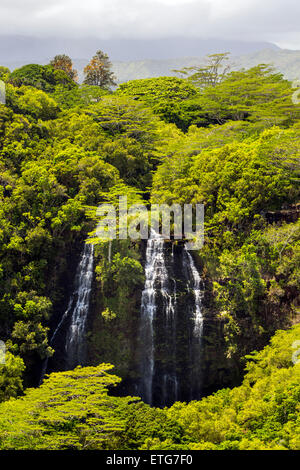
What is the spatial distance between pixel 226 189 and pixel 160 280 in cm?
720

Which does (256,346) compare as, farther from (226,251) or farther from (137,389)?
(137,389)

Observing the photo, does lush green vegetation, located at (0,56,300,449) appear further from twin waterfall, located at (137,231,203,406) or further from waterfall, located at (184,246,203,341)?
twin waterfall, located at (137,231,203,406)

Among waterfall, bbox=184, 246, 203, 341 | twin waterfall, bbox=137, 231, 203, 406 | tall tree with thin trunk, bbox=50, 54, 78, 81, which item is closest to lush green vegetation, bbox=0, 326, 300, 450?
twin waterfall, bbox=137, 231, 203, 406

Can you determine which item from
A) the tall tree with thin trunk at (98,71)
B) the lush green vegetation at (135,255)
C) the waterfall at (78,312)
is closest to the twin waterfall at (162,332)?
the waterfall at (78,312)

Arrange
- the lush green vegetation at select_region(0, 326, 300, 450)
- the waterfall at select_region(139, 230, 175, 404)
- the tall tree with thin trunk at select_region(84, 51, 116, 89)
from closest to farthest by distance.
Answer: the lush green vegetation at select_region(0, 326, 300, 450) → the waterfall at select_region(139, 230, 175, 404) → the tall tree with thin trunk at select_region(84, 51, 116, 89)

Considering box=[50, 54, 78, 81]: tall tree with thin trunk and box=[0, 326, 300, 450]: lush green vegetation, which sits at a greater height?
box=[50, 54, 78, 81]: tall tree with thin trunk

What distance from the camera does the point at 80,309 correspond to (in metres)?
25.2

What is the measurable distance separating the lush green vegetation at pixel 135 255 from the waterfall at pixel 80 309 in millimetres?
856

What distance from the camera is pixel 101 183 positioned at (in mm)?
28562

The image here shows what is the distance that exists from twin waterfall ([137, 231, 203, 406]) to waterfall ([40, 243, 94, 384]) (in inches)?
144

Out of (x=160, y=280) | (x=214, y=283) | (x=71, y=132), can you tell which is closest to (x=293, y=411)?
(x=214, y=283)

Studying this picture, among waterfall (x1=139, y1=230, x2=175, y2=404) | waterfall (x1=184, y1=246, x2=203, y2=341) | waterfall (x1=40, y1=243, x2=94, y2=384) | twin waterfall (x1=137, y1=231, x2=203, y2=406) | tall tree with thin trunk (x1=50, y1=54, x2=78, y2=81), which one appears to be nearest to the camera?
twin waterfall (x1=137, y1=231, x2=203, y2=406)

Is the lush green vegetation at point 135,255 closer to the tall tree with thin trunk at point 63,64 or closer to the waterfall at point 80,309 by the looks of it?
the waterfall at point 80,309

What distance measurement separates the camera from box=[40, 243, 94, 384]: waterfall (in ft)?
79.3
